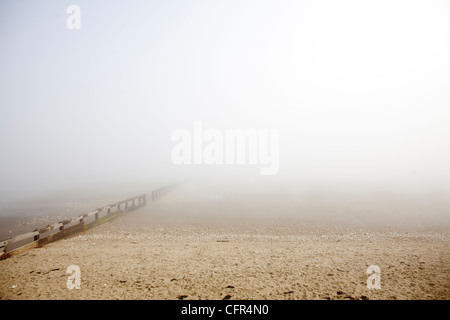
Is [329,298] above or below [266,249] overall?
above

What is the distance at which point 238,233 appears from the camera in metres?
18.5

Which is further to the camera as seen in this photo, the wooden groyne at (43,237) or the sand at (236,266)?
the wooden groyne at (43,237)

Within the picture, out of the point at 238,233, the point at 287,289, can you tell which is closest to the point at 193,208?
the point at 238,233

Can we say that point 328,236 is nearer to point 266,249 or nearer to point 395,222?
point 266,249

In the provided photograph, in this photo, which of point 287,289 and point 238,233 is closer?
point 287,289

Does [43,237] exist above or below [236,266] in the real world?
below

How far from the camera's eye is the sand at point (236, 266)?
775 cm

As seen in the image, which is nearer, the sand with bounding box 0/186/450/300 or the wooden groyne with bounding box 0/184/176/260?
the sand with bounding box 0/186/450/300

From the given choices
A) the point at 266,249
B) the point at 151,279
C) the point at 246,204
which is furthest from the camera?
the point at 246,204

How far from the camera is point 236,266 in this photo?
32.9ft

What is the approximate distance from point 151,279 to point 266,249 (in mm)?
7403

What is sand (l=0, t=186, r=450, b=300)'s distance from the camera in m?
7.75

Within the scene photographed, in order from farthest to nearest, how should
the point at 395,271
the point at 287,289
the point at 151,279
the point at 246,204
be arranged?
the point at 246,204 → the point at 395,271 → the point at 151,279 → the point at 287,289
